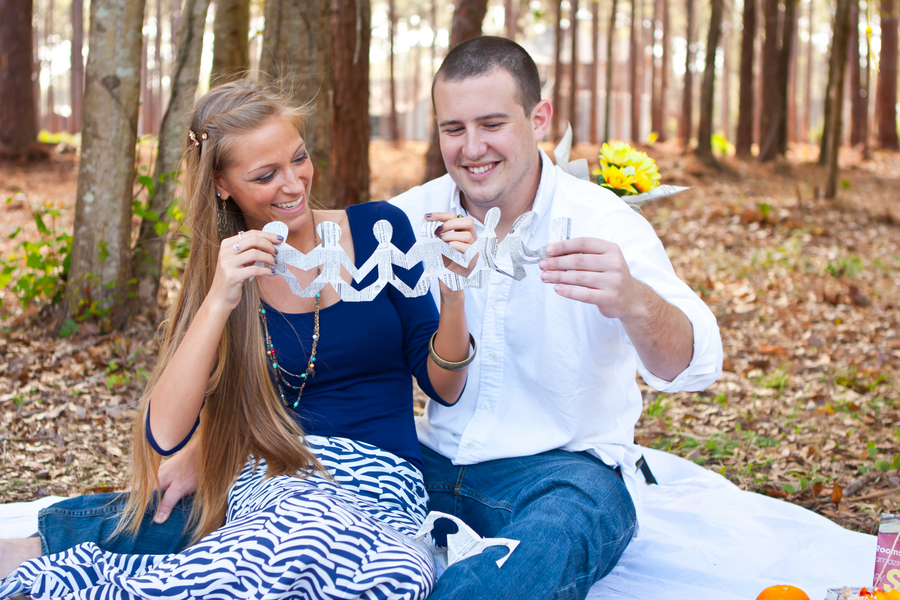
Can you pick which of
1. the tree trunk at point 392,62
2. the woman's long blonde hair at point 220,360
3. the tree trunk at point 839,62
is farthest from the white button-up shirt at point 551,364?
the tree trunk at point 392,62

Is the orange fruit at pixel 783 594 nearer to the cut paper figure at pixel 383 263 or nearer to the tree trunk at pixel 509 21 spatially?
the cut paper figure at pixel 383 263

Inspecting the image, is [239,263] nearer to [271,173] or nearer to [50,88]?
[271,173]

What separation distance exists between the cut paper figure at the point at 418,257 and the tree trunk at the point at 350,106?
420cm

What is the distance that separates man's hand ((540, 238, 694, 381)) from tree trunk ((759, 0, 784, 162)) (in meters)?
11.6

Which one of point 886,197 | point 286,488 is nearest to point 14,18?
point 286,488

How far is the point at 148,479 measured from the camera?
7.36 ft

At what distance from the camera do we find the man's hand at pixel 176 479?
7.44ft

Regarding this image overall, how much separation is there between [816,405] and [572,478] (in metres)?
2.68

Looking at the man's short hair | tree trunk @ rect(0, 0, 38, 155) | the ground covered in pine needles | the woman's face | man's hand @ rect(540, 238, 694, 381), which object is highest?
tree trunk @ rect(0, 0, 38, 155)

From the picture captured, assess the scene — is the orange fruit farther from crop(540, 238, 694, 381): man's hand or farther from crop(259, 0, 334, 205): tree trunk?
crop(259, 0, 334, 205): tree trunk

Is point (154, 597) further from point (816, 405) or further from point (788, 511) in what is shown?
point (816, 405)

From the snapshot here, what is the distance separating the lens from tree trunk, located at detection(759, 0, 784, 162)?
12.3 meters

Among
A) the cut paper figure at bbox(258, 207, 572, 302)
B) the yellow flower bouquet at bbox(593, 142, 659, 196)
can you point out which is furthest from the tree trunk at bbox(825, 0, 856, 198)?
the cut paper figure at bbox(258, 207, 572, 302)

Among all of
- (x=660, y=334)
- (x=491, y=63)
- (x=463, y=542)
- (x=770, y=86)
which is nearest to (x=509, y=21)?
(x=770, y=86)
